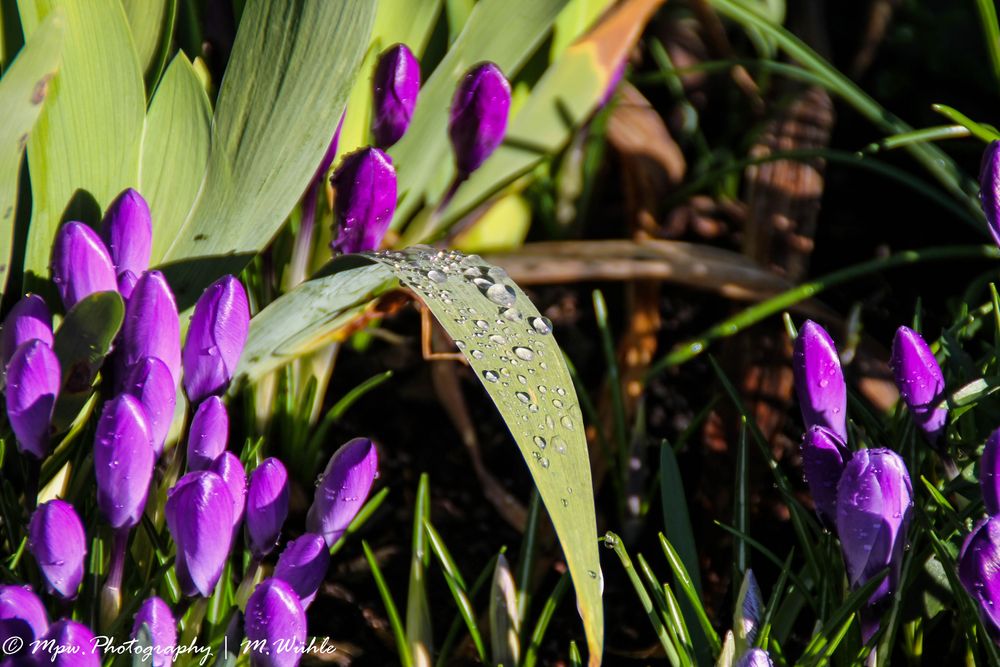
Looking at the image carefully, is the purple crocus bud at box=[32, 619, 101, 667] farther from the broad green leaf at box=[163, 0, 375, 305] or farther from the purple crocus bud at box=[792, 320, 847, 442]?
the purple crocus bud at box=[792, 320, 847, 442]

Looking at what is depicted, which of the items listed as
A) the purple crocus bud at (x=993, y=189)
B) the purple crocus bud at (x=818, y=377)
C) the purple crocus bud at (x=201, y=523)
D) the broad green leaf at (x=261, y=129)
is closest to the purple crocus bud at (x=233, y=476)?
the purple crocus bud at (x=201, y=523)

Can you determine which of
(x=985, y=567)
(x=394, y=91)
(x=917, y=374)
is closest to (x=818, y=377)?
(x=917, y=374)

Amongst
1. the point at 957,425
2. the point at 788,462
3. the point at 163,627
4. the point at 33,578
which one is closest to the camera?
the point at 163,627

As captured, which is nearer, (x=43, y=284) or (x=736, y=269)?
(x=43, y=284)

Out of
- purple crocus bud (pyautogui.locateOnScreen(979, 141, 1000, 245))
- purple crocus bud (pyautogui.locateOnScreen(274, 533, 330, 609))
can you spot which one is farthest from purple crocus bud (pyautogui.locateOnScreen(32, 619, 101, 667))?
purple crocus bud (pyautogui.locateOnScreen(979, 141, 1000, 245))

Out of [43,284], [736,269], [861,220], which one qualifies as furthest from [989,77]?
[43,284]

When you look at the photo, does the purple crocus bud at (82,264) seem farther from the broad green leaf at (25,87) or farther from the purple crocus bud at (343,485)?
the purple crocus bud at (343,485)

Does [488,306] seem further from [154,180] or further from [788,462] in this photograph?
[788,462]
